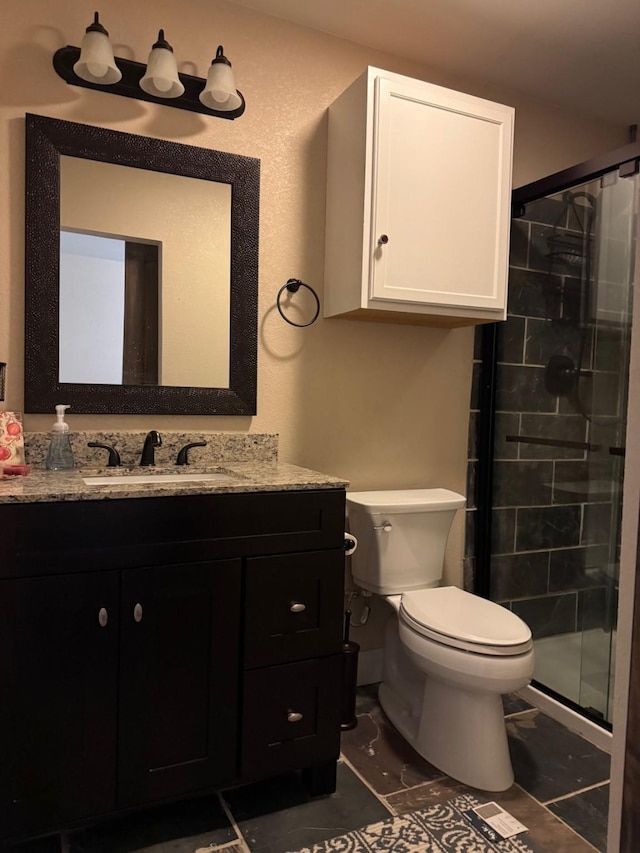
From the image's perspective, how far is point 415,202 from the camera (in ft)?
6.85

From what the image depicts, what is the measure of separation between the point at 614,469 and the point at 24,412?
2.07 metres

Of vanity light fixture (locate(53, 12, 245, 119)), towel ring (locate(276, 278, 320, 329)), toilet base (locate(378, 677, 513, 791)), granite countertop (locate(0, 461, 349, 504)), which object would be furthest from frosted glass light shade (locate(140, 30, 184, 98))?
toilet base (locate(378, 677, 513, 791))

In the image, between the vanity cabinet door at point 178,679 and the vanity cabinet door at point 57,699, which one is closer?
the vanity cabinet door at point 57,699

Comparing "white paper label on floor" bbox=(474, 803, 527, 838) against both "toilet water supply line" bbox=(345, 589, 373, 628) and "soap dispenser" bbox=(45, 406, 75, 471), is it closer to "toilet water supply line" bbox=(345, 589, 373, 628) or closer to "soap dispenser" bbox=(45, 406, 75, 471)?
"toilet water supply line" bbox=(345, 589, 373, 628)

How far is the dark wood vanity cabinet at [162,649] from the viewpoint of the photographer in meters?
1.44

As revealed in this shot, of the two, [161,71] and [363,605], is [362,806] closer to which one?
[363,605]

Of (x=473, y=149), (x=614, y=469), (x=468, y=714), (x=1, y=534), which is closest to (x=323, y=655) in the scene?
(x=468, y=714)

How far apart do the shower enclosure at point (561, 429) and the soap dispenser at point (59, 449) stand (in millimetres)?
1645

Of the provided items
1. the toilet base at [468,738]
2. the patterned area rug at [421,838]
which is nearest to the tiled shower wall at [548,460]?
the toilet base at [468,738]

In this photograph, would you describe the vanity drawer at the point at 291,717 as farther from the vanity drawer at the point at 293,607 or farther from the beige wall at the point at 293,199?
the beige wall at the point at 293,199

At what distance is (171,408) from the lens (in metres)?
2.07

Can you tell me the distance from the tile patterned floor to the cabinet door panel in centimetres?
151

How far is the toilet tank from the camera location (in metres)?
2.19

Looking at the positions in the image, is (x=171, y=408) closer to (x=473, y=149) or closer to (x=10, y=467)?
(x=10, y=467)
